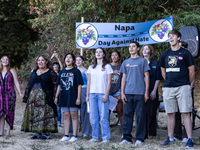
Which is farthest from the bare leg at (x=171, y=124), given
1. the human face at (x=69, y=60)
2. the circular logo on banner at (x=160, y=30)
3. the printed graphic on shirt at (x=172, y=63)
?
the circular logo on banner at (x=160, y=30)

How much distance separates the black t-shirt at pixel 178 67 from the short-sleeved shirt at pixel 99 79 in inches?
47.8

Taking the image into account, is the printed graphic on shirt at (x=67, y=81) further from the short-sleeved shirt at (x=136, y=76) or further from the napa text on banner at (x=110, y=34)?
the napa text on banner at (x=110, y=34)

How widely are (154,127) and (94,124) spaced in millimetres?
1307

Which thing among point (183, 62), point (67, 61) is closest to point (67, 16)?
point (67, 61)

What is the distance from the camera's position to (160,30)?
6695 millimetres

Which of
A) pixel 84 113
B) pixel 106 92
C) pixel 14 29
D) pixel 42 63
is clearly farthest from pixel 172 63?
pixel 14 29

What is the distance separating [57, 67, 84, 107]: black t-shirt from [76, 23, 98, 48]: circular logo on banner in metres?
1.66

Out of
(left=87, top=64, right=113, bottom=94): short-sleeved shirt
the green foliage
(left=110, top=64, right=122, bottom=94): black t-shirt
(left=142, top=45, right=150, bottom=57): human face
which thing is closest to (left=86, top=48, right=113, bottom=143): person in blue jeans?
(left=87, top=64, right=113, bottom=94): short-sleeved shirt

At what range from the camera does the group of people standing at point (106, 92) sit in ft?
15.1

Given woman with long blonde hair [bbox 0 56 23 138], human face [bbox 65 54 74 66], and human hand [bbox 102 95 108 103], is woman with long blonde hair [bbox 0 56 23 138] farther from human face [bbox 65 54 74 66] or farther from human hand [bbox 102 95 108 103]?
human hand [bbox 102 95 108 103]

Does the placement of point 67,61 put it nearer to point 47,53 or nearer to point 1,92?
point 1,92

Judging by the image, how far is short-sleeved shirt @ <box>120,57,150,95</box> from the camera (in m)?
4.92

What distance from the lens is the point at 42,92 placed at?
224 inches

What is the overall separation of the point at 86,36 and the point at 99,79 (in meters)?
2.03
